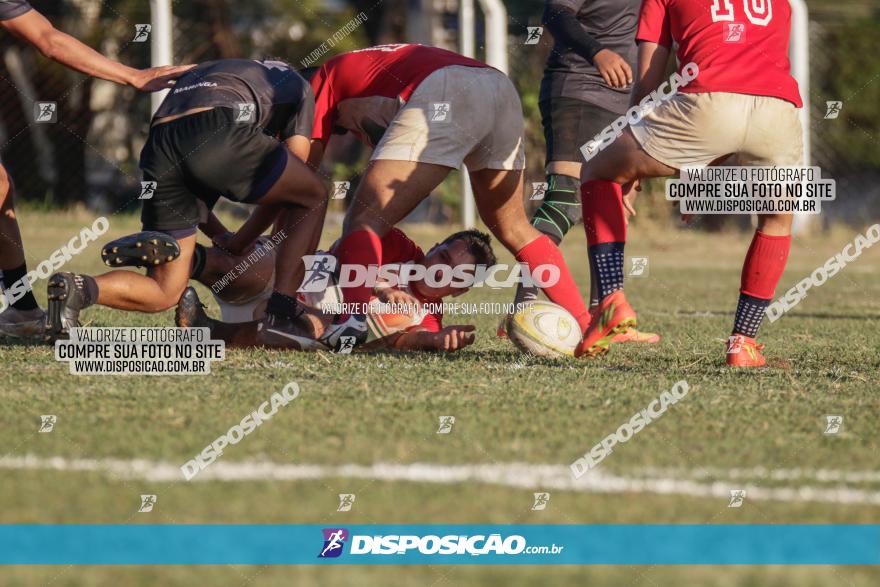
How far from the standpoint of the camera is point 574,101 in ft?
25.0

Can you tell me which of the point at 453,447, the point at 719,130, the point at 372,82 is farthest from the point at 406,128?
the point at 453,447

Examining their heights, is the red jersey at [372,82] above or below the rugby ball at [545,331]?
above

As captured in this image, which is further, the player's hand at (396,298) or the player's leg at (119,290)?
A: the player's hand at (396,298)

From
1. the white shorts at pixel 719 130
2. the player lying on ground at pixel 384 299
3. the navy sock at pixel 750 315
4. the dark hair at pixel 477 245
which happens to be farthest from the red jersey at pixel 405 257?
the navy sock at pixel 750 315

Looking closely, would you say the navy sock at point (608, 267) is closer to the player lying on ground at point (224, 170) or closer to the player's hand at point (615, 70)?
the player's hand at point (615, 70)

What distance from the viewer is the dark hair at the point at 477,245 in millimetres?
6434

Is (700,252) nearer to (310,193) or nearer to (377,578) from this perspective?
(310,193)

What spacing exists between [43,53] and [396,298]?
6.66ft

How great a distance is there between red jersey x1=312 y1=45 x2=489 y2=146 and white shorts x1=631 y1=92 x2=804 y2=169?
3.19 ft

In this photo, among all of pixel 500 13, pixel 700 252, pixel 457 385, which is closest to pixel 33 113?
pixel 500 13

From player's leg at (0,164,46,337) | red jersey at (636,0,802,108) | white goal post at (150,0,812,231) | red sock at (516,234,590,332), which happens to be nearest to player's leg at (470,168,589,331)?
red sock at (516,234,590,332)

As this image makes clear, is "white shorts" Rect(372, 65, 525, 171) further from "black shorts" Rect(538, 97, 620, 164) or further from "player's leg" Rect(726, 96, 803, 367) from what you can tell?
"black shorts" Rect(538, 97, 620, 164)

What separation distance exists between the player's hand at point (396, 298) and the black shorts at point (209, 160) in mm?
944

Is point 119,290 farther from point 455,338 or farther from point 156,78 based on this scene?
point 455,338
